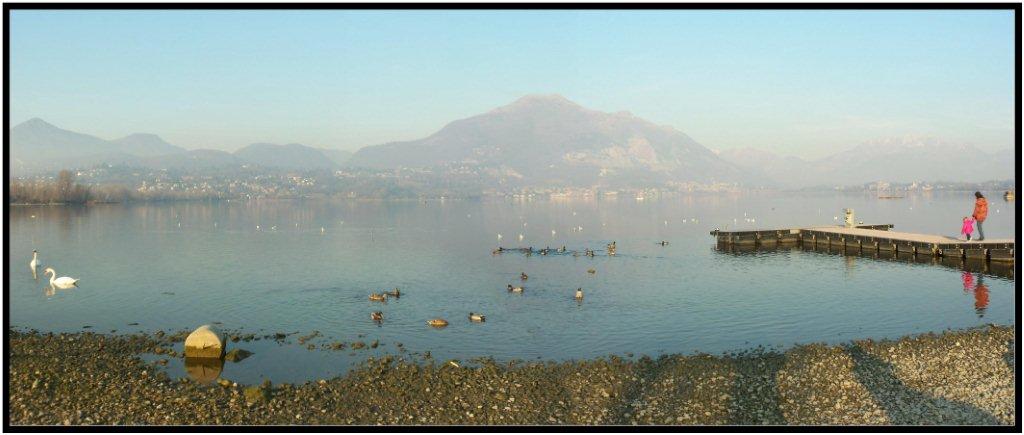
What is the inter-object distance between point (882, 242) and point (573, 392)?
58.5 m

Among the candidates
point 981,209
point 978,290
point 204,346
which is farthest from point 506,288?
point 981,209

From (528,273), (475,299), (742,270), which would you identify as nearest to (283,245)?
(528,273)

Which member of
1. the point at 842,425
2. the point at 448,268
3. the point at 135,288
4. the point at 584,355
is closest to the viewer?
the point at 842,425

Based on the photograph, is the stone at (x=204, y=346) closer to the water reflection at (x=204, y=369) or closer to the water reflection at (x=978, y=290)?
the water reflection at (x=204, y=369)

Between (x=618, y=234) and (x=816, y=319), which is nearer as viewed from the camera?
(x=816, y=319)

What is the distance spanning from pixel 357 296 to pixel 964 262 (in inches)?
2097

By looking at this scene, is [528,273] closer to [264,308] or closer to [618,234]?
[264,308]

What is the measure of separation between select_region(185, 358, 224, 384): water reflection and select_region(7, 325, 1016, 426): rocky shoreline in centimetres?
102

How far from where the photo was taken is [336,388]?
24.3m

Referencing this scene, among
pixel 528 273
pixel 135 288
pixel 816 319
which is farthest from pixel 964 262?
pixel 135 288

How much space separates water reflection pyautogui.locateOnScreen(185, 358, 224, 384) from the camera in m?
26.6

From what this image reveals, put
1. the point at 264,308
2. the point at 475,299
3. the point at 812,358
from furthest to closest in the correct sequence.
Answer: the point at 475,299 < the point at 264,308 < the point at 812,358

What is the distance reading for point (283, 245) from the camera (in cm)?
9056

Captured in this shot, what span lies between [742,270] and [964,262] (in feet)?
65.2
